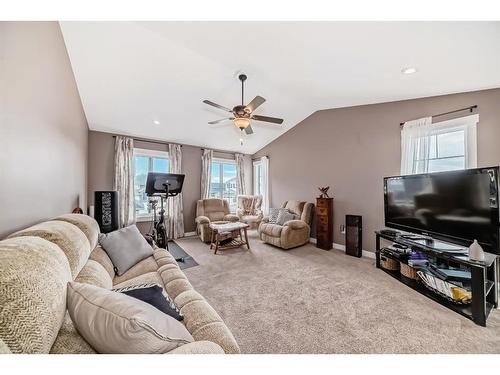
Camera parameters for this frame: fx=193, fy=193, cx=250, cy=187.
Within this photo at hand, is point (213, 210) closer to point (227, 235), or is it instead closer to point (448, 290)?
point (227, 235)

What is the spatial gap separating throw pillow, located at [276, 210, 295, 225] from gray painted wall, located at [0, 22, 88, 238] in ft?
11.2

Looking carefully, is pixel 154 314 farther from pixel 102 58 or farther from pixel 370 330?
pixel 102 58

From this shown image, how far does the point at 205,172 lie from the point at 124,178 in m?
1.87

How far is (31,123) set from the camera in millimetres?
1275

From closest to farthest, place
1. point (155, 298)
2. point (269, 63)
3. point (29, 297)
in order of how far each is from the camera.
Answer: point (29, 297) < point (155, 298) < point (269, 63)

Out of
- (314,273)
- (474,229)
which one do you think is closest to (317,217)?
(314,273)

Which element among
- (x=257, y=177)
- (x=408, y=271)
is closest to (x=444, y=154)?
(x=408, y=271)

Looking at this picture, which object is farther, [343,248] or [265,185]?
[265,185]

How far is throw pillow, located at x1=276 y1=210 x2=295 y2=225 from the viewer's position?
4.12 m

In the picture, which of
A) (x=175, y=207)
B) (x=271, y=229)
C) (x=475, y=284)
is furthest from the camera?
(x=175, y=207)

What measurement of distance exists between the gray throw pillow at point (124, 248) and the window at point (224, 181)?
3563mm

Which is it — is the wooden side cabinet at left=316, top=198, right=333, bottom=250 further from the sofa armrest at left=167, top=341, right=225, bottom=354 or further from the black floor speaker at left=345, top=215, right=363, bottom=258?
the sofa armrest at left=167, top=341, right=225, bottom=354

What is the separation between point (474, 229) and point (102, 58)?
175 inches

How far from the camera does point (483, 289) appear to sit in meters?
1.68
